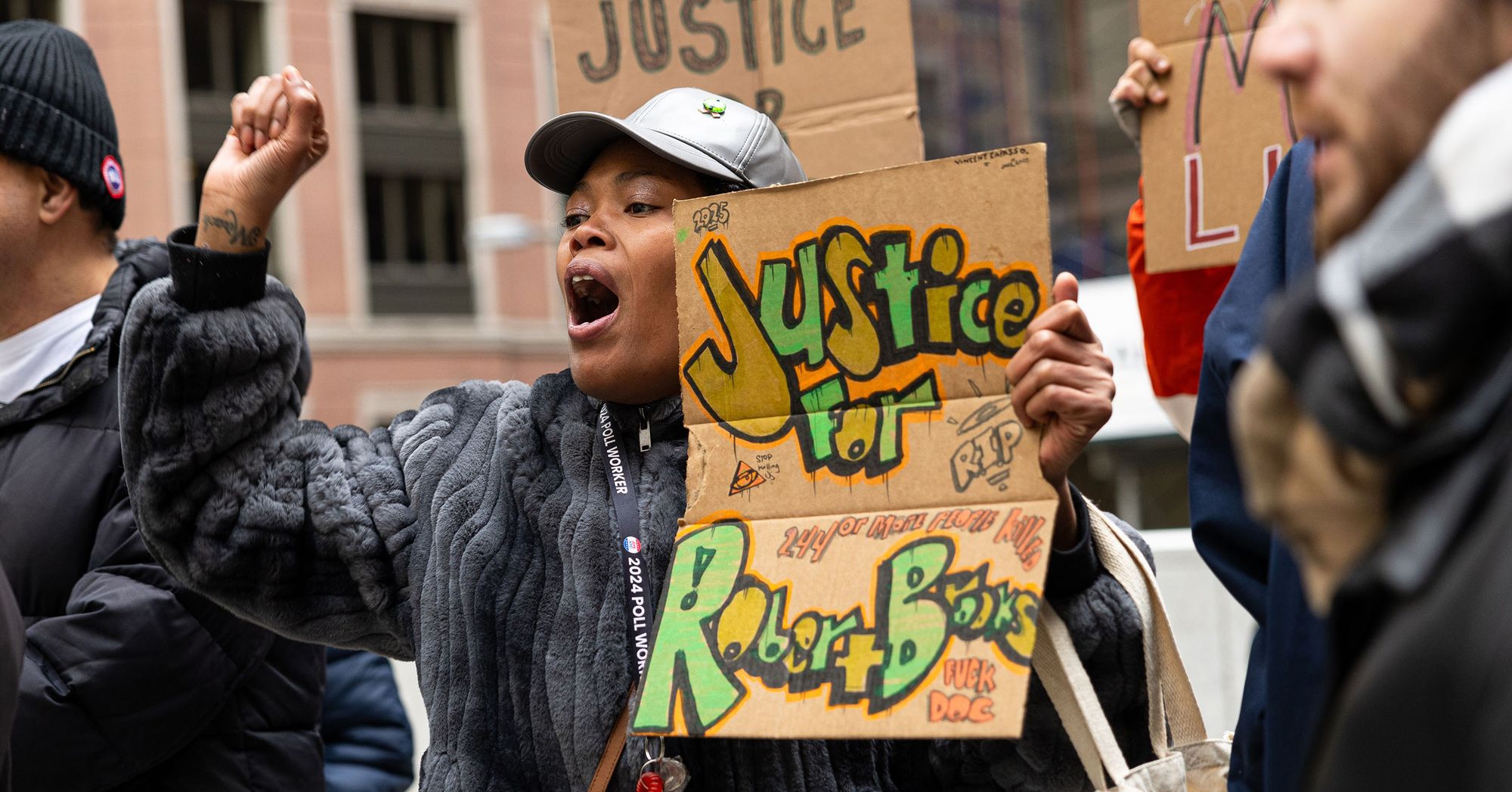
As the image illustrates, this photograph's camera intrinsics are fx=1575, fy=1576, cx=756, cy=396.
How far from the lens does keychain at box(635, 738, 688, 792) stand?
195 centimetres

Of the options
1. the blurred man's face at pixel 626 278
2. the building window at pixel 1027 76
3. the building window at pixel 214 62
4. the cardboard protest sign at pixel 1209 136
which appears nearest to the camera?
the blurred man's face at pixel 626 278

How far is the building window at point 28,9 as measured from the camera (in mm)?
18203

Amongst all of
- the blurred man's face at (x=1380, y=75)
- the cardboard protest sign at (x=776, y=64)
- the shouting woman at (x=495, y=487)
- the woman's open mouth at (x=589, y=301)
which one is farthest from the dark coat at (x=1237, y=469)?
the cardboard protest sign at (x=776, y=64)

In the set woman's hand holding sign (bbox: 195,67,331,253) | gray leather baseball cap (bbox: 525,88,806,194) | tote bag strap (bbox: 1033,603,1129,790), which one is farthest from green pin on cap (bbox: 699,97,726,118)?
tote bag strap (bbox: 1033,603,1129,790)

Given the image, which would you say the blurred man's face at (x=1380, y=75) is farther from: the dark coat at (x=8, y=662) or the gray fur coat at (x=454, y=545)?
the dark coat at (x=8, y=662)

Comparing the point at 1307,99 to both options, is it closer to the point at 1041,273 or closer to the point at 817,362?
the point at 1041,273

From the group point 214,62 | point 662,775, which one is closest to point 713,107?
point 662,775

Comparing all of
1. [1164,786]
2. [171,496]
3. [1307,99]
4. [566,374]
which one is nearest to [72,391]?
[171,496]

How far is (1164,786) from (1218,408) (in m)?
0.42

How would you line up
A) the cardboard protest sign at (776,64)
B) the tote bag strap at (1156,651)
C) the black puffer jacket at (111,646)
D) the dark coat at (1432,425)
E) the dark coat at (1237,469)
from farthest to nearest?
the cardboard protest sign at (776,64)
the black puffer jacket at (111,646)
the tote bag strap at (1156,651)
the dark coat at (1237,469)
the dark coat at (1432,425)

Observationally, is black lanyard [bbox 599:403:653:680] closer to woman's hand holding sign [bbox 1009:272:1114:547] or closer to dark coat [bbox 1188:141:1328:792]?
woman's hand holding sign [bbox 1009:272:1114:547]

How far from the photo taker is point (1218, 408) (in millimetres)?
1678

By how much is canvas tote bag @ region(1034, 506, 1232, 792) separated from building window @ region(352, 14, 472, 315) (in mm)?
19441

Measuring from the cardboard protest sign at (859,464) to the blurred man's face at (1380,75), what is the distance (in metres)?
0.75
